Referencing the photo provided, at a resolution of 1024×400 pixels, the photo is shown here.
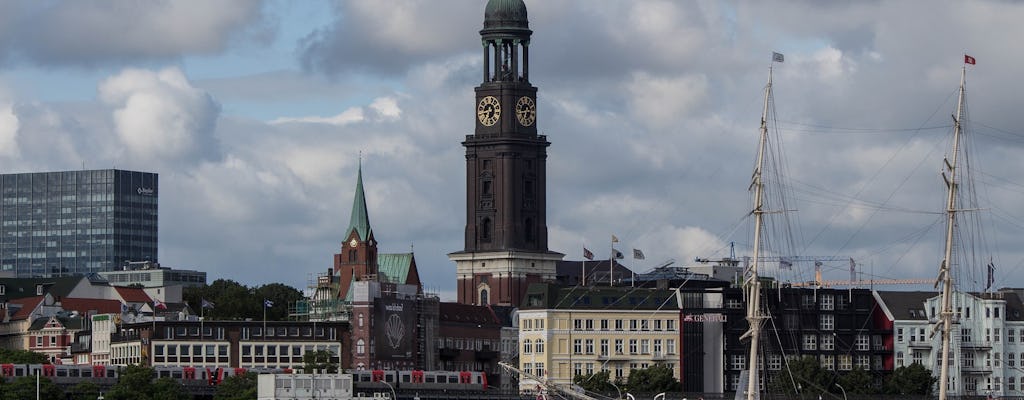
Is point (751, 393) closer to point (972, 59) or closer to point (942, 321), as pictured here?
point (942, 321)

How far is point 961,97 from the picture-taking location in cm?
18838

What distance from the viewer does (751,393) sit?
199625 millimetres

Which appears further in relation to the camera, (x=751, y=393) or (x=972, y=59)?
(x=751, y=393)

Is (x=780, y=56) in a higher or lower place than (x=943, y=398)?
higher

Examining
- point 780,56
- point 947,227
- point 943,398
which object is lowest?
point 943,398

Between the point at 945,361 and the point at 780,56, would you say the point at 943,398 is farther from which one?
the point at 780,56

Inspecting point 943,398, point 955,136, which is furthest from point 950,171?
point 943,398

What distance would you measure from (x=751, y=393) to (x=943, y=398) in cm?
1542

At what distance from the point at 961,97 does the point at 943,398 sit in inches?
834

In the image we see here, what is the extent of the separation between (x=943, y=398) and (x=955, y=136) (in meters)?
18.4

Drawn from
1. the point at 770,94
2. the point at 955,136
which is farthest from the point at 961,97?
the point at 770,94

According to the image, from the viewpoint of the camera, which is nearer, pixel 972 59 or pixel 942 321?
pixel 972 59

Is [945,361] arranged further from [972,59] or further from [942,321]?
[972,59]

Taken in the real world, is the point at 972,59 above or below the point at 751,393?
above
